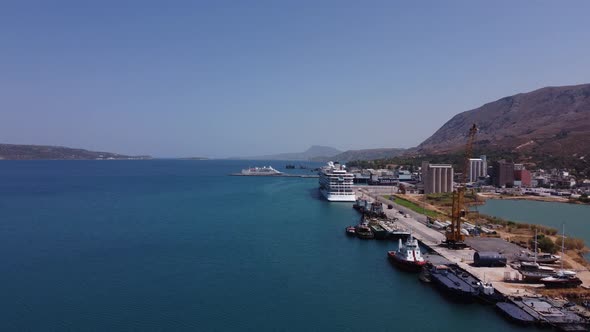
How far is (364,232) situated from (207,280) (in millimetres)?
14854

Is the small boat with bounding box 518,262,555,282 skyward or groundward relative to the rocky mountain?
groundward

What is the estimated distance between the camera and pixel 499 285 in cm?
1958

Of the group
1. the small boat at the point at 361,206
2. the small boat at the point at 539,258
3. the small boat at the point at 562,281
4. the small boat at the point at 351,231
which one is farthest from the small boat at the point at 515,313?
the small boat at the point at 361,206

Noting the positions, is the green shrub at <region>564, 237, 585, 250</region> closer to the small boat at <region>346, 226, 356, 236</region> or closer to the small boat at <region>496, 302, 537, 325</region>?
the small boat at <region>496, 302, 537, 325</region>

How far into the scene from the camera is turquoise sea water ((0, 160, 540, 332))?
16766mm

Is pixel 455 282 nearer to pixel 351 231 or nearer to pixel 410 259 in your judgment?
pixel 410 259

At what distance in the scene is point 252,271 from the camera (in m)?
23.1

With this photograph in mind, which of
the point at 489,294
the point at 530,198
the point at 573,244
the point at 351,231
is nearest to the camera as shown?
the point at 489,294

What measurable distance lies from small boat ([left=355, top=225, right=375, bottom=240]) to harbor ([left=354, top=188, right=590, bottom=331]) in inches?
146

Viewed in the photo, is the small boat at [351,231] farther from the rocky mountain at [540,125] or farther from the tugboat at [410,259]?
the rocky mountain at [540,125]

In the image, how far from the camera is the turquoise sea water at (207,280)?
16.8 metres

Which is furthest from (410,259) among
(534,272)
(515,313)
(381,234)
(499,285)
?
(381,234)

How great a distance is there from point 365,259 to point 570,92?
18643cm

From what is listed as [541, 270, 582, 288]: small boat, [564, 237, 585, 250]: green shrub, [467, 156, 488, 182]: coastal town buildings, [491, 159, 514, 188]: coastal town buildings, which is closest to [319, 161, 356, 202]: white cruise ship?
[564, 237, 585, 250]: green shrub
